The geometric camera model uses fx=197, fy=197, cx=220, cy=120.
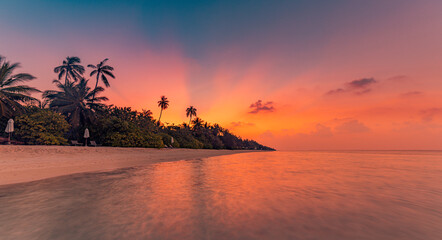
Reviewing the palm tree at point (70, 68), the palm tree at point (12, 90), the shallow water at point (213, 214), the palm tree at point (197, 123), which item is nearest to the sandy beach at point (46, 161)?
the shallow water at point (213, 214)

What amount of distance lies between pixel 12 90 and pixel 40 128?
5357mm

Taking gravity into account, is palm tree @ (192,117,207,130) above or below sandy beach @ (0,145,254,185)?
above

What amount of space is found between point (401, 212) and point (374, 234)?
261cm

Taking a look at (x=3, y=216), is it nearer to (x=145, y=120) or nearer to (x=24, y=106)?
(x=24, y=106)

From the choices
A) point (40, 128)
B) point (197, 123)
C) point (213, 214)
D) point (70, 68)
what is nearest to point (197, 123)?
point (197, 123)

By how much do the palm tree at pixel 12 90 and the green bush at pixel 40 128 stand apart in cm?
122

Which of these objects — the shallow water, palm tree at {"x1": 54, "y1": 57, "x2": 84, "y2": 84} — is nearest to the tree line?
palm tree at {"x1": 54, "y1": 57, "x2": 84, "y2": 84}

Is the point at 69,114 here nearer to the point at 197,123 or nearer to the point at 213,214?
the point at 213,214

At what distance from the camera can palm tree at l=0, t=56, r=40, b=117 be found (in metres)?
20.9

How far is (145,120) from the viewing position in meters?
36.8

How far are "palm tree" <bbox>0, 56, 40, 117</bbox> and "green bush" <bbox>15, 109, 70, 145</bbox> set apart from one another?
4.00 feet

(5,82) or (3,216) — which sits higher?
(5,82)

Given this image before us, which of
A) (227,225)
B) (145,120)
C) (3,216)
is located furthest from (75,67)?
(227,225)

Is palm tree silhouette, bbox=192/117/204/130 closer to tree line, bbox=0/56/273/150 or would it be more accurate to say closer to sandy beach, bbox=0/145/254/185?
tree line, bbox=0/56/273/150
